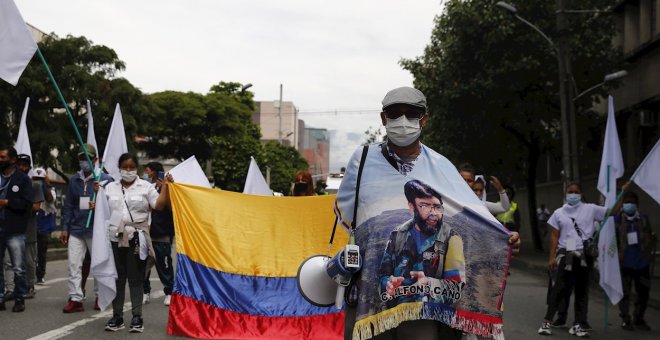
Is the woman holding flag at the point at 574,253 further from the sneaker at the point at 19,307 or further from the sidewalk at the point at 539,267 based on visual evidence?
the sneaker at the point at 19,307

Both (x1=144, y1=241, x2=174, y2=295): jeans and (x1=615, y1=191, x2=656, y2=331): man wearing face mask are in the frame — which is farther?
(x1=144, y1=241, x2=174, y2=295): jeans

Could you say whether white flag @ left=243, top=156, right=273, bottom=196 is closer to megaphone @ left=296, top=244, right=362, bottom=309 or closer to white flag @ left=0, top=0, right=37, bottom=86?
white flag @ left=0, top=0, right=37, bottom=86

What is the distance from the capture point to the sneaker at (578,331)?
10.1 metres

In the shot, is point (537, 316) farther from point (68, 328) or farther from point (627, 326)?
point (68, 328)

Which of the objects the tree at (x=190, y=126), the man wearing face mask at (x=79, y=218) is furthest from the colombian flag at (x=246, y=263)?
the tree at (x=190, y=126)

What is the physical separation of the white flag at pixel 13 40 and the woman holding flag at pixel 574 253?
5.90 meters

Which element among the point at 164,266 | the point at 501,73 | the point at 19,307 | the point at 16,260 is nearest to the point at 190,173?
the point at 164,266

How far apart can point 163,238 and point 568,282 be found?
5093mm

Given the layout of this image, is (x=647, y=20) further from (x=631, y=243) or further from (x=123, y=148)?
(x=123, y=148)

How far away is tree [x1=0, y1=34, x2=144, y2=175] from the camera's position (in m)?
32.1

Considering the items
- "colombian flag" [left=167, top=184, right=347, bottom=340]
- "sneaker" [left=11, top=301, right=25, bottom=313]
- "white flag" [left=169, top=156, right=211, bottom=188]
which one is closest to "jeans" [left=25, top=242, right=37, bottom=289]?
"sneaker" [left=11, top=301, right=25, bottom=313]

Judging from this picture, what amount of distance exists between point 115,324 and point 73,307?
1.69 meters

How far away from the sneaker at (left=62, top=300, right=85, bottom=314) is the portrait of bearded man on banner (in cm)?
695

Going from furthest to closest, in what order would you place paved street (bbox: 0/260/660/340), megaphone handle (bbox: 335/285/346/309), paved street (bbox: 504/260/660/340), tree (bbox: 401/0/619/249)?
1. tree (bbox: 401/0/619/249)
2. paved street (bbox: 504/260/660/340)
3. paved street (bbox: 0/260/660/340)
4. megaphone handle (bbox: 335/285/346/309)
